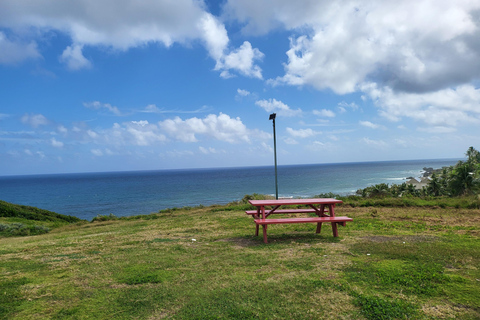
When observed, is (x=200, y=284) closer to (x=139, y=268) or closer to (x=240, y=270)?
(x=240, y=270)

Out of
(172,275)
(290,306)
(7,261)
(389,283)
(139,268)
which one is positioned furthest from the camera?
(7,261)

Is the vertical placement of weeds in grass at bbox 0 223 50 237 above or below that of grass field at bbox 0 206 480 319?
below

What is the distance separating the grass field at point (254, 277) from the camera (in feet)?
11.4

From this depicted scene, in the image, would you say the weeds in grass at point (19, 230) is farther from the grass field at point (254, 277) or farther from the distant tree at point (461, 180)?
the distant tree at point (461, 180)

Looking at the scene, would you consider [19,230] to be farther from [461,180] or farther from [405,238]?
[461,180]

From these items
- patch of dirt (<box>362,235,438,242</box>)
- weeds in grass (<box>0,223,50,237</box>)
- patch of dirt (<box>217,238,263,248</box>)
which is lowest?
weeds in grass (<box>0,223,50,237</box>)

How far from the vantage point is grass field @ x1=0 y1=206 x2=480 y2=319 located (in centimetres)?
347

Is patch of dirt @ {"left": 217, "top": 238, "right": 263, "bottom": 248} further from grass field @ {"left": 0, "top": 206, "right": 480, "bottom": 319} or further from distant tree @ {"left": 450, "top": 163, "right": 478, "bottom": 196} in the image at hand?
distant tree @ {"left": 450, "top": 163, "right": 478, "bottom": 196}

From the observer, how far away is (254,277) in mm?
4496

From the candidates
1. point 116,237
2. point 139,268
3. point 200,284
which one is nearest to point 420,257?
point 200,284

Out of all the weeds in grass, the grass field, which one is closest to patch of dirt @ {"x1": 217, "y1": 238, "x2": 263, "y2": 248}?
the grass field

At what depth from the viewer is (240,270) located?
4.89 metres

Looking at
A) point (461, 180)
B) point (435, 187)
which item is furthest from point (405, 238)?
point (435, 187)

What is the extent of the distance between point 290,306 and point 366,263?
7.15 feet
